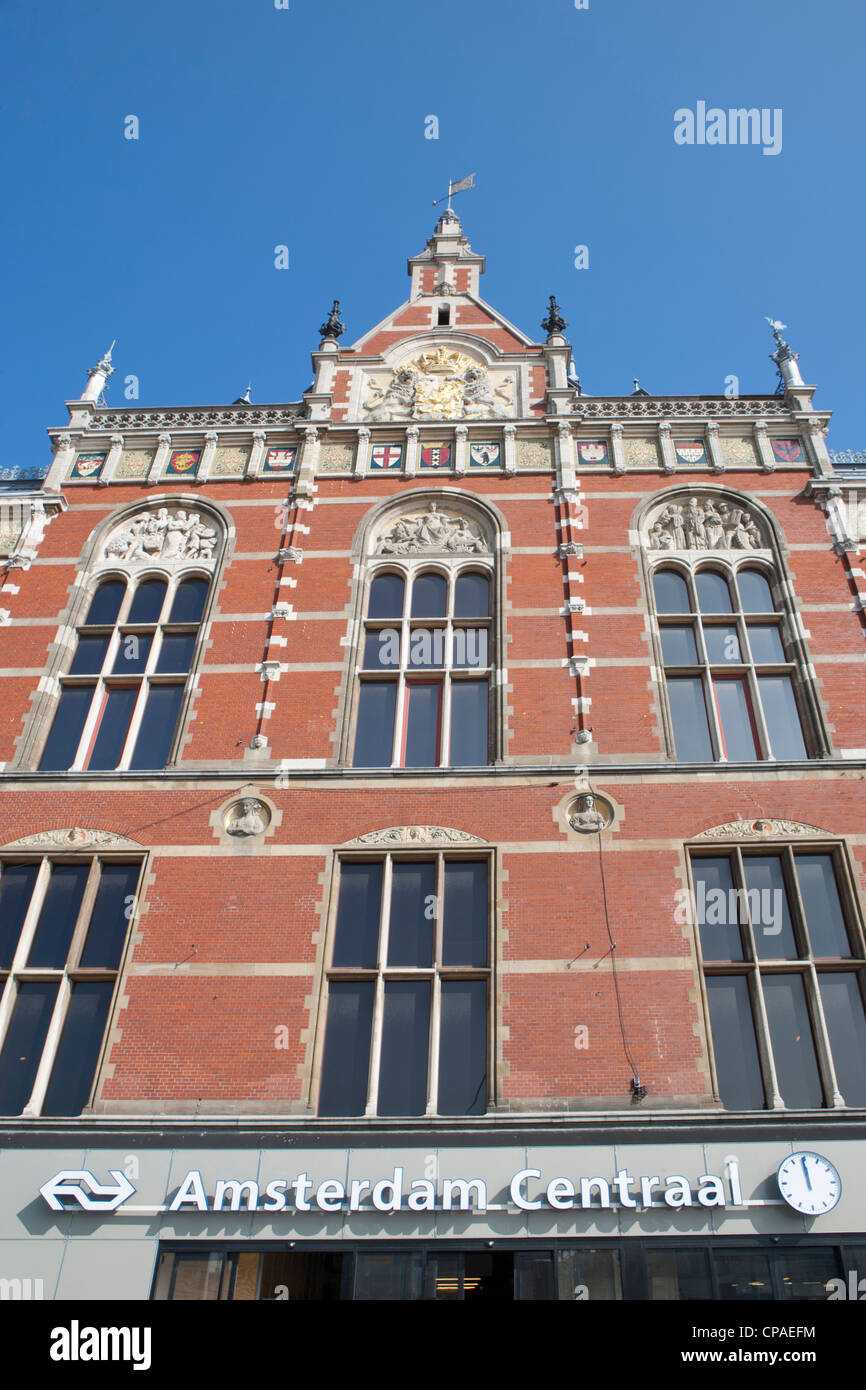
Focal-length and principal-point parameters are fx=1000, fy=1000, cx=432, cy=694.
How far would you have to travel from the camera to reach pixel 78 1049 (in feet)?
40.8

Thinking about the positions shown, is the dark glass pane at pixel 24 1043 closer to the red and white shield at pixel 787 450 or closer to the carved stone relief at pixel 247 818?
the carved stone relief at pixel 247 818

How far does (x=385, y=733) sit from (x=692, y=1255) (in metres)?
8.02

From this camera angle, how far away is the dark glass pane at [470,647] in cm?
1609

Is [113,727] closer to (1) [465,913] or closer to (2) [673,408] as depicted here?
(1) [465,913]

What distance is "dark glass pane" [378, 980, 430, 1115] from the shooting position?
39.0ft

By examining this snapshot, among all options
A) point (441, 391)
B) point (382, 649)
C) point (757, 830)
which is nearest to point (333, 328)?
point (441, 391)

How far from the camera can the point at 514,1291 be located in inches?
402

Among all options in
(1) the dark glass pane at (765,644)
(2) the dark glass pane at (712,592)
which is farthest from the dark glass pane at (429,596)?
(1) the dark glass pane at (765,644)

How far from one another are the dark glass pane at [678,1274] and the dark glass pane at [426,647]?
29.0ft

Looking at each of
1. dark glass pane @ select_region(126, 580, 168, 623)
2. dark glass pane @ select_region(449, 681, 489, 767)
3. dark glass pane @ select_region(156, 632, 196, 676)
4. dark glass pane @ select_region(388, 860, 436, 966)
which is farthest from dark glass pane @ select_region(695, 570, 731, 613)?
dark glass pane @ select_region(126, 580, 168, 623)

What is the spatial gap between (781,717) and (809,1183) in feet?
22.5

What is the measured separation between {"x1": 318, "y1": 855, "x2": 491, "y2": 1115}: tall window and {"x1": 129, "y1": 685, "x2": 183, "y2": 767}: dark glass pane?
375cm

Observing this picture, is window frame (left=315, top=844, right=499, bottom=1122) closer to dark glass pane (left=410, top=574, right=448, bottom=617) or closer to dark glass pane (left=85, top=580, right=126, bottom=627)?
dark glass pane (left=410, top=574, right=448, bottom=617)

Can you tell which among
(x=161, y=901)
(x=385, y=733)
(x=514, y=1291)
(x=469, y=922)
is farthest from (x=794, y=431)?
(x=514, y=1291)
